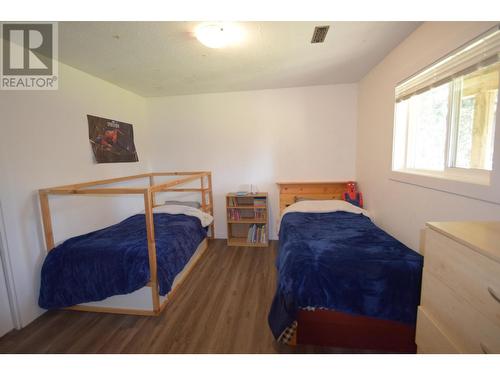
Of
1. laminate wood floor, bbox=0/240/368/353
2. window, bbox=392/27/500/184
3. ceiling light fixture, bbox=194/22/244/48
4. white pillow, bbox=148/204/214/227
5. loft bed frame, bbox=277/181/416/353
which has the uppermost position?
ceiling light fixture, bbox=194/22/244/48

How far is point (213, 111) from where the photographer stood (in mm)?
3074

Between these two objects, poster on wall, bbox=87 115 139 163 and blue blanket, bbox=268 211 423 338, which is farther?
poster on wall, bbox=87 115 139 163

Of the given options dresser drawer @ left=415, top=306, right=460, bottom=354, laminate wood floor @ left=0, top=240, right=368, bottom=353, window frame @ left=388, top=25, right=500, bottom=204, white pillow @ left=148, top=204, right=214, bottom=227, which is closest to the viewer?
dresser drawer @ left=415, top=306, right=460, bottom=354

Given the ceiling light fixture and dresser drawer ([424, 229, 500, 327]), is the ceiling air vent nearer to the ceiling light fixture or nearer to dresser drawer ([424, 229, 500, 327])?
the ceiling light fixture

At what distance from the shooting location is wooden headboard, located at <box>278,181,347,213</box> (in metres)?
2.93

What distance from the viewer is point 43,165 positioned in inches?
70.6

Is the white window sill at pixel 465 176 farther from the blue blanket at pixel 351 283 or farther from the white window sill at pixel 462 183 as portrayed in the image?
the blue blanket at pixel 351 283

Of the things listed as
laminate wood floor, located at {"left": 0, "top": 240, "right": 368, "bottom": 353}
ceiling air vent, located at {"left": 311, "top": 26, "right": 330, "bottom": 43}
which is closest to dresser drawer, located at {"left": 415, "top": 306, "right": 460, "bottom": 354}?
laminate wood floor, located at {"left": 0, "top": 240, "right": 368, "bottom": 353}

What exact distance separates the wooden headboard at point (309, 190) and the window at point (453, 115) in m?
0.97

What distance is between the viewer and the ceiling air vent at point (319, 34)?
1.50 metres

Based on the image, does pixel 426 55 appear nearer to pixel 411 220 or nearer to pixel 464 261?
pixel 411 220

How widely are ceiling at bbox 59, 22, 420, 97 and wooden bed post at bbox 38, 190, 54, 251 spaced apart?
1.22 meters

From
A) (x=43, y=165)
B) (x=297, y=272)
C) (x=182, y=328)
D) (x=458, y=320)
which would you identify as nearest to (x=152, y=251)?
(x=182, y=328)
